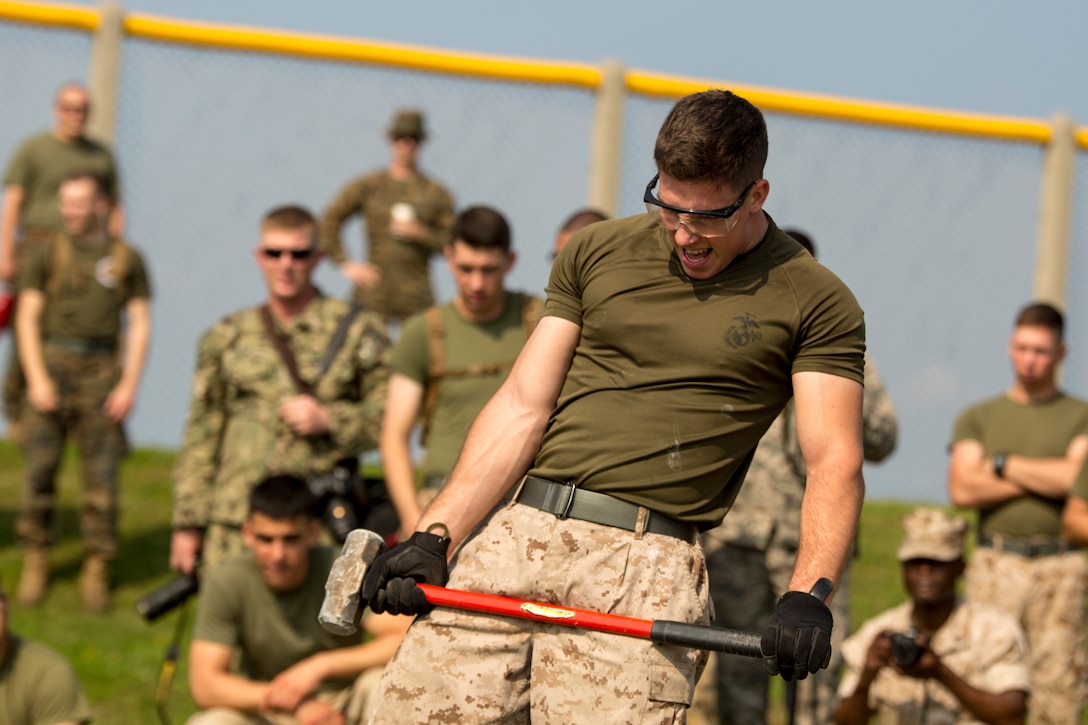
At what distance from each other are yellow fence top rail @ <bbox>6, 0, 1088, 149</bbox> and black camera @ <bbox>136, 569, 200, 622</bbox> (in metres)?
4.39

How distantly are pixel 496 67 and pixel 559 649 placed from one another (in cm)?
669

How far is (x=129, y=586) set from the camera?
9359mm

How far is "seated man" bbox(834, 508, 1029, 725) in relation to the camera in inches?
255

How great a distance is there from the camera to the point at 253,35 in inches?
398

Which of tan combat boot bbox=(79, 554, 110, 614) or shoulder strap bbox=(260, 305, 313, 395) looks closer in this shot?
shoulder strap bbox=(260, 305, 313, 395)

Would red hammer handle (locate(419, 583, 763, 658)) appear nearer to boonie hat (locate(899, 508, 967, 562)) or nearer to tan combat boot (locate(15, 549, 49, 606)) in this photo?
boonie hat (locate(899, 508, 967, 562))

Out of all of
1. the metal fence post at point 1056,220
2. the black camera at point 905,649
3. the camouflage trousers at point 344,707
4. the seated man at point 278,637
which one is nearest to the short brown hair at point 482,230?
the seated man at point 278,637

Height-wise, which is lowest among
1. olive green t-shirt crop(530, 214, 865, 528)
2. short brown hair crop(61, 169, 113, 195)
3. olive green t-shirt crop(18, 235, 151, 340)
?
olive green t-shirt crop(530, 214, 865, 528)

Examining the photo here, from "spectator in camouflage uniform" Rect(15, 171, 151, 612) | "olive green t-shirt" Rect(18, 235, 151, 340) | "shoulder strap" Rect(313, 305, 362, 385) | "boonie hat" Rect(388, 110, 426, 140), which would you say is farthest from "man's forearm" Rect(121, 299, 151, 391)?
"shoulder strap" Rect(313, 305, 362, 385)

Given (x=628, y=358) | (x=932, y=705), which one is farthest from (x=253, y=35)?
(x=628, y=358)

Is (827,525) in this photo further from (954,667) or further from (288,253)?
(288,253)

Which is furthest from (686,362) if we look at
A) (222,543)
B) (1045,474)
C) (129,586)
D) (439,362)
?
(129,586)

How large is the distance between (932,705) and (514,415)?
10.5ft

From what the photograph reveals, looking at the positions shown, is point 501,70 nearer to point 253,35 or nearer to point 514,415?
point 253,35
